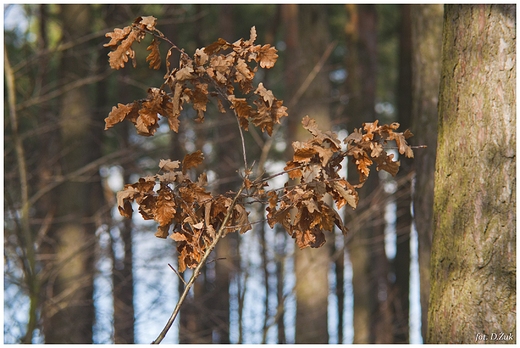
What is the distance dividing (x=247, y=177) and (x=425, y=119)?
2931mm

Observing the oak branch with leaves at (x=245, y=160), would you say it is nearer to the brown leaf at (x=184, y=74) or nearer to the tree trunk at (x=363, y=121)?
the brown leaf at (x=184, y=74)

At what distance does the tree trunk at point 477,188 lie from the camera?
8.75ft

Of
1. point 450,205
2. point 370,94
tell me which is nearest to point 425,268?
point 450,205

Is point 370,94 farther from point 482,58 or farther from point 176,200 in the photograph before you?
point 176,200

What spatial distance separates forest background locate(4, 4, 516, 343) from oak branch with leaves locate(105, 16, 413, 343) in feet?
3.31

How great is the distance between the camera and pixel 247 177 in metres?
2.12

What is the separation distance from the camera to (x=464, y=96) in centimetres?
282

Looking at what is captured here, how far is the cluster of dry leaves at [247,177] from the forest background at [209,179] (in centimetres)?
101

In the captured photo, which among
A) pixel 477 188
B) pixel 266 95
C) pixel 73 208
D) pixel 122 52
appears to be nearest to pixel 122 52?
pixel 122 52

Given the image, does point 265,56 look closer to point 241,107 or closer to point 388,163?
point 241,107

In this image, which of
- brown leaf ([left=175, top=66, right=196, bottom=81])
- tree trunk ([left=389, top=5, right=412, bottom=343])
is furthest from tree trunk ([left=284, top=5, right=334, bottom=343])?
brown leaf ([left=175, top=66, right=196, bottom=81])

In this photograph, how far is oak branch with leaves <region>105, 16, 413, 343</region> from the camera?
7.00 ft

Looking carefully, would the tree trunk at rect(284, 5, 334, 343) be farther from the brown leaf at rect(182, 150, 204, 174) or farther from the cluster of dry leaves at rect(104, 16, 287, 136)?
the cluster of dry leaves at rect(104, 16, 287, 136)

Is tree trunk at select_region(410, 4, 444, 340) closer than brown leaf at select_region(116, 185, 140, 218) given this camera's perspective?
No
